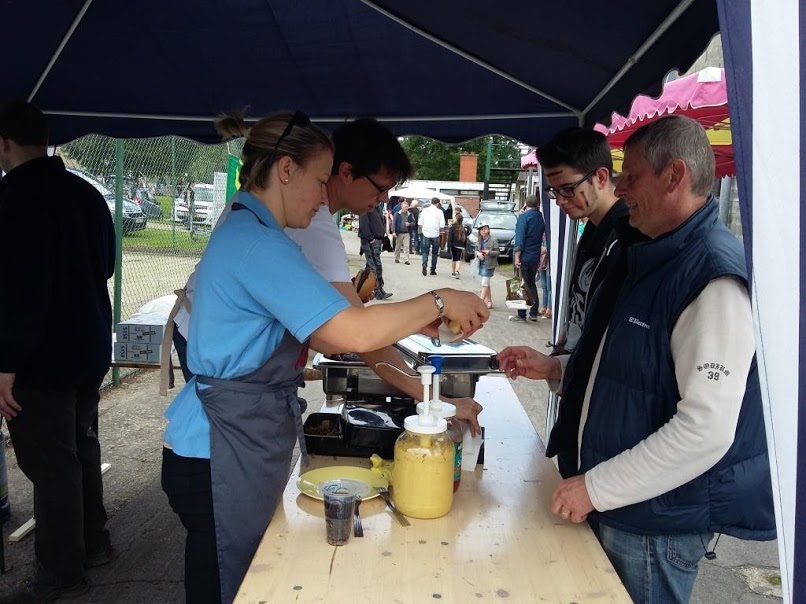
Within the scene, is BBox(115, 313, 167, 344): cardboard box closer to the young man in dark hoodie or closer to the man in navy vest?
the young man in dark hoodie

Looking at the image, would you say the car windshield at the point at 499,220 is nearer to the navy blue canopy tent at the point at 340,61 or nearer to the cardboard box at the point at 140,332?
the navy blue canopy tent at the point at 340,61

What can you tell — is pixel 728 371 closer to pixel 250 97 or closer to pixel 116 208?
pixel 250 97

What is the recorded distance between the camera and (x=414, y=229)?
20.9 meters

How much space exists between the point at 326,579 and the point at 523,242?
32.0 feet

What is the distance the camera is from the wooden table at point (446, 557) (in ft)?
4.03

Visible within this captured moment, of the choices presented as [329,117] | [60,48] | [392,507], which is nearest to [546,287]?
[329,117]

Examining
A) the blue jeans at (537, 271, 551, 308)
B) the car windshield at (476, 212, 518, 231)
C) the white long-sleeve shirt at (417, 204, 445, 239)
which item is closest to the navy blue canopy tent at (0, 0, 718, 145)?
the blue jeans at (537, 271, 551, 308)

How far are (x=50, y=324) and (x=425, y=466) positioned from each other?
1939 mm

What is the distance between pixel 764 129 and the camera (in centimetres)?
86

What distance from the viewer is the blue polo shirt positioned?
1.35 metres

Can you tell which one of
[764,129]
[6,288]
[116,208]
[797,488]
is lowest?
[797,488]

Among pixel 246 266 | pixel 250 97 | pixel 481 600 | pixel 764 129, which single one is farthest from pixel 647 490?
pixel 250 97

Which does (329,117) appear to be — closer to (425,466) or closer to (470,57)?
(470,57)

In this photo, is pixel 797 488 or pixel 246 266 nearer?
pixel 797 488
